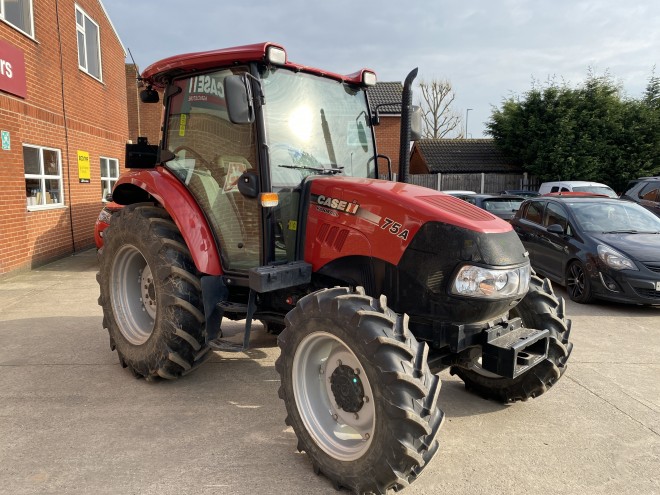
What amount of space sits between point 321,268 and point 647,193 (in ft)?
34.3

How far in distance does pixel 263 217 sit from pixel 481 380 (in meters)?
2.05

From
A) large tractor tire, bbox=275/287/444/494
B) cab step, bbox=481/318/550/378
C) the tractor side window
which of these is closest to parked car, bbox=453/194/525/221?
cab step, bbox=481/318/550/378

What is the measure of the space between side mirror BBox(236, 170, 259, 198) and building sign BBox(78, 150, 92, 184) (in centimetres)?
919

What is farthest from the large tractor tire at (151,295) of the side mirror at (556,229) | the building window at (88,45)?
the building window at (88,45)

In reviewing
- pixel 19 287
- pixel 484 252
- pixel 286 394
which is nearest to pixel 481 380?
pixel 484 252

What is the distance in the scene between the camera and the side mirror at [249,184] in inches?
134

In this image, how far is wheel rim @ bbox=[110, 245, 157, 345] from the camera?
4.29 metres

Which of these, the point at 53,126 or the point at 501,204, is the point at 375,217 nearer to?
the point at 53,126

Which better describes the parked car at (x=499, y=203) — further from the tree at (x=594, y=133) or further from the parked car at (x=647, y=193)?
the tree at (x=594, y=133)

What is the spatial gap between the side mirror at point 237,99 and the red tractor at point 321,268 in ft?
0.04

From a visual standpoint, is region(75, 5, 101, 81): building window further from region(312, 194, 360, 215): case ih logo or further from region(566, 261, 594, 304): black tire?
region(566, 261, 594, 304): black tire

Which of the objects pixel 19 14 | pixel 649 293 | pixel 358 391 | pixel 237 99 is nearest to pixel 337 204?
pixel 237 99

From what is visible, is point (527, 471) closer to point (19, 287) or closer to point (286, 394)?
point (286, 394)

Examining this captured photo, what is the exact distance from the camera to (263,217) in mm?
3449
